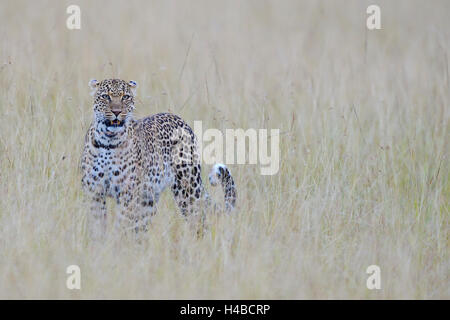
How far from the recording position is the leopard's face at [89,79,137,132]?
642 cm

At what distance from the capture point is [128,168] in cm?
658

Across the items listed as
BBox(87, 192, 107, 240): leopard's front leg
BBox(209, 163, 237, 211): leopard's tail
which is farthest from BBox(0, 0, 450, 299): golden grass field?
BBox(209, 163, 237, 211): leopard's tail

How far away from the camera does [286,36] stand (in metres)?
11.9

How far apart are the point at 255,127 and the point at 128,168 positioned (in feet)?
7.35

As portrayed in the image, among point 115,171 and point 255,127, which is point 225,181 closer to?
point 115,171

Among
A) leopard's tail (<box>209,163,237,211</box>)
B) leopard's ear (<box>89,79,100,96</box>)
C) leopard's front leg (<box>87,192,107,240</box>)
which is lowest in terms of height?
leopard's front leg (<box>87,192,107,240</box>)

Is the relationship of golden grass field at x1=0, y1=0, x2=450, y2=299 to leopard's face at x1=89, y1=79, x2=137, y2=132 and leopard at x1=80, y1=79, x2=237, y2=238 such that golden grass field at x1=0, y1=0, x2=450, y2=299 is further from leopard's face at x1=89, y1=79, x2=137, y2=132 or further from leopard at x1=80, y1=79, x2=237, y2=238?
leopard's face at x1=89, y1=79, x2=137, y2=132

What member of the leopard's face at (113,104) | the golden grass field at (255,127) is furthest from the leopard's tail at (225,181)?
the leopard's face at (113,104)

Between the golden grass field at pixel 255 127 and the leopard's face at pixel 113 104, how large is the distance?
759 mm

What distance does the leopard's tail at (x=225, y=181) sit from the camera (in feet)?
23.0

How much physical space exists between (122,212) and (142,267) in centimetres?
94
